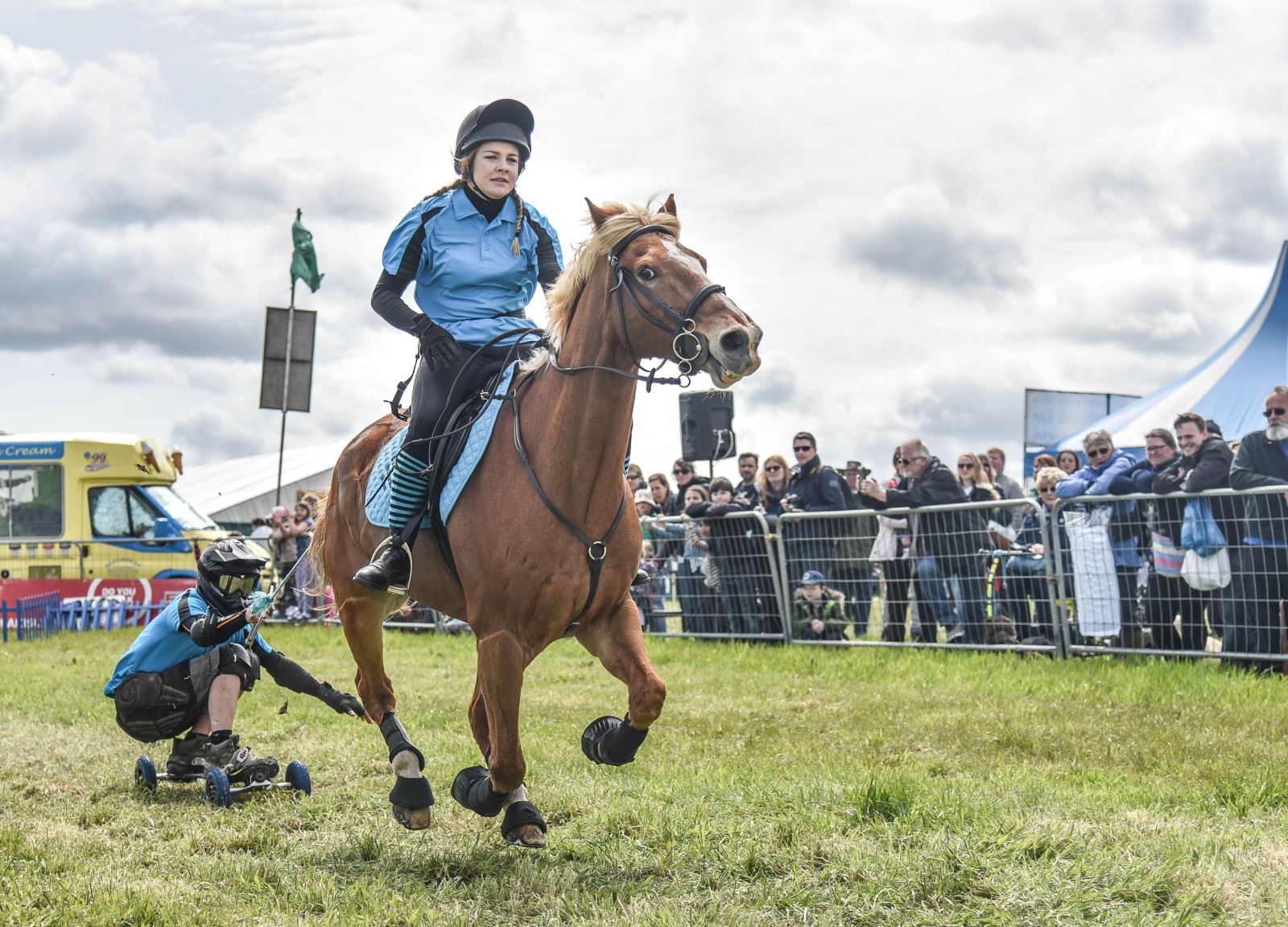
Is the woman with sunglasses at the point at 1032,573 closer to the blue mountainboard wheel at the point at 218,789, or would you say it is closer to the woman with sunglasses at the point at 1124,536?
the woman with sunglasses at the point at 1124,536

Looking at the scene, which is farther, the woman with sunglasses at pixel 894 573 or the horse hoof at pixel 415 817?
the woman with sunglasses at pixel 894 573

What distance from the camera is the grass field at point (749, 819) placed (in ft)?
14.3

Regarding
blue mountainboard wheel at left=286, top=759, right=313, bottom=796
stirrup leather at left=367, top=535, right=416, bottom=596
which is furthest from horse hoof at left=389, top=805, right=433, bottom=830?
blue mountainboard wheel at left=286, top=759, right=313, bottom=796

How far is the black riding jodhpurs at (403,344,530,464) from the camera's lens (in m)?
5.54

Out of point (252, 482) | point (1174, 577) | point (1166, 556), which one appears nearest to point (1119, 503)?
point (1166, 556)

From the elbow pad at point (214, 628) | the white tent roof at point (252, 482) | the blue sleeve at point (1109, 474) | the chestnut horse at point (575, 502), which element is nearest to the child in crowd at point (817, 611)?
the blue sleeve at point (1109, 474)

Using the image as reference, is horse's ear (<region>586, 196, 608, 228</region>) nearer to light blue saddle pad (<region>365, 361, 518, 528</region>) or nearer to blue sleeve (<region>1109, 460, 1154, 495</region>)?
light blue saddle pad (<region>365, 361, 518, 528</region>)

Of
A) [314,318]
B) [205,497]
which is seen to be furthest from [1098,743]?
[205,497]

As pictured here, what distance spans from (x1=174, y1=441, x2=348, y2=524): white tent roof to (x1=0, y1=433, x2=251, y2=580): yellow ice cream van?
25.2ft

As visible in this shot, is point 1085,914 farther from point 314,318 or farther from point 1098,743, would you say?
point 314,318

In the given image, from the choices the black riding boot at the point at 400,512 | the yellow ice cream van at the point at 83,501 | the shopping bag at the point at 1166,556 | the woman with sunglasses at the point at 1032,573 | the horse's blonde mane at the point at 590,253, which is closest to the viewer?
the horse's blonde mane at the point at 590,253

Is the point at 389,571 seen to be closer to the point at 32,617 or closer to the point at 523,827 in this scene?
the point at 523,827

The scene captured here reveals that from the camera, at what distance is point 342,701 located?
6.46 m

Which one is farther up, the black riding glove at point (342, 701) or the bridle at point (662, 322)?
the bridle at point (662, 322)
